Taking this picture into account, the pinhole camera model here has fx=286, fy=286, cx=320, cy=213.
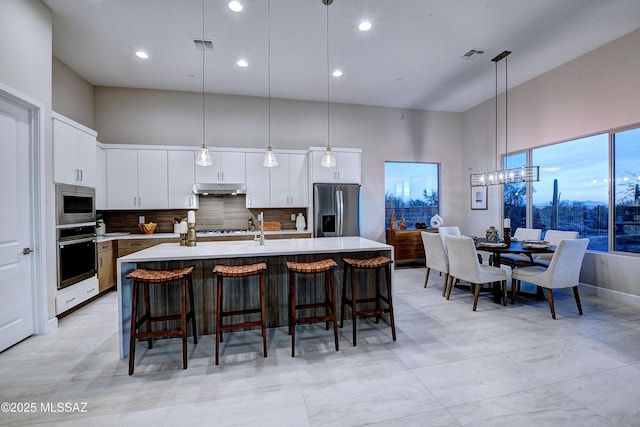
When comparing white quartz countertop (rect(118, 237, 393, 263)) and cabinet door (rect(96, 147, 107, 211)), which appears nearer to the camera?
white quartz countertop (rect(118, 237, 393, 263))

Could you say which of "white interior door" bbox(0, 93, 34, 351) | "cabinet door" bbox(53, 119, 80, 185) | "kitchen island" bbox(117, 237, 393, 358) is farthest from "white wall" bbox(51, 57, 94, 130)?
"kitchen island" bbox(117, 237, 393, 358)

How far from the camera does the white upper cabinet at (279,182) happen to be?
5.32 meters

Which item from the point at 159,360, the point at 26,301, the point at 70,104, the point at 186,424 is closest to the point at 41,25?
the point at 70,104

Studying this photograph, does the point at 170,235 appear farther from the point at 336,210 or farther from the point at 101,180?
the point at 336,210

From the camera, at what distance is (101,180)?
478cm

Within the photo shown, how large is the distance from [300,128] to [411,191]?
9.51 ft

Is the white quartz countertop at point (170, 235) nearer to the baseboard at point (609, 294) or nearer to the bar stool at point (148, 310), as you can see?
the bar stool at point (148, 310)

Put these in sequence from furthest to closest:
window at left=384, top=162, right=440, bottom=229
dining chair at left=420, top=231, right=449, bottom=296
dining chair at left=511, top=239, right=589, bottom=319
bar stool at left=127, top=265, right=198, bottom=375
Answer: window at left=384, top=162, right=440, bottom=229, dining chair at left=420, top=231, right=449, bottom=296, dining chair at left=511, top=239, right=589, bottom=319, bar stool at left=127, top=265, right=198, bottom=375

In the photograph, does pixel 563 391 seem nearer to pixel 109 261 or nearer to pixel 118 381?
pixel 118 381

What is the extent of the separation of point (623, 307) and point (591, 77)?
321 cm

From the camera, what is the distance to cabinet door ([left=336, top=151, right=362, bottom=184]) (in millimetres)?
5480

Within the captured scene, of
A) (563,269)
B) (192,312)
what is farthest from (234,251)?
(563,269)

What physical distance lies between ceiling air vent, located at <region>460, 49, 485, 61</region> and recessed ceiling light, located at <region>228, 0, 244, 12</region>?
10.5ft

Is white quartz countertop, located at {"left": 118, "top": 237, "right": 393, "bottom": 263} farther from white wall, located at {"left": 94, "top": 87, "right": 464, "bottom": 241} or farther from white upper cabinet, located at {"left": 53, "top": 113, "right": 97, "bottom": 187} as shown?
white wall, located at {"left": 94, "top": 87, "right": 464, "bottom": 241}
